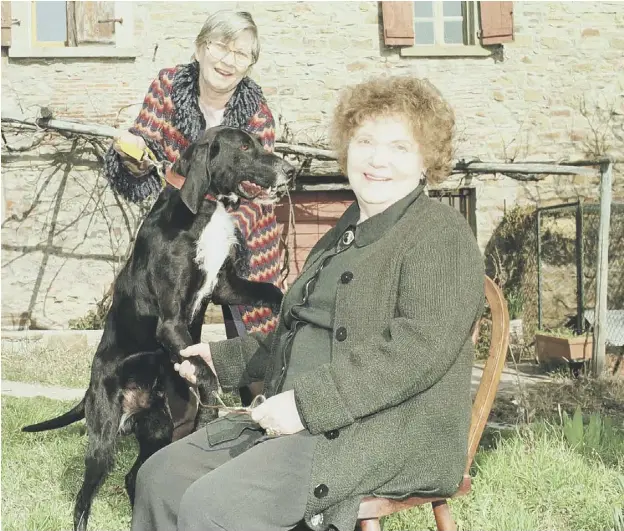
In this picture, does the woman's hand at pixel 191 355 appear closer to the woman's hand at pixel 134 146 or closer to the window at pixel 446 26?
the woman's hand at pixel 134 146

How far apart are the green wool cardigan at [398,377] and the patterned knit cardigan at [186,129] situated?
1.18 m

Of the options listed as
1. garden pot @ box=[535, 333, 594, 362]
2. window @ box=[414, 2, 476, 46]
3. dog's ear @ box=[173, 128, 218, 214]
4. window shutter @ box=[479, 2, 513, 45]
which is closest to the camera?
dog's ear @ box=[173, 128, 218, 214]

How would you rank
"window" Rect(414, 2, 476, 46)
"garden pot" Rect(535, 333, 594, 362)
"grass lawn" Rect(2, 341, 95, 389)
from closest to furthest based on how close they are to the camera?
"grass lawn" Rect(2, 341, 95, 389), "garden pot" Rect(535, 333, 594, 362), "window" Rect(414, 2, 476, 46)

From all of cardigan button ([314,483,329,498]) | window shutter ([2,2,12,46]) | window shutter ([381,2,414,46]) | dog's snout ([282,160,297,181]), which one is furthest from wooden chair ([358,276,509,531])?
window shutter ([2,2,12,46])

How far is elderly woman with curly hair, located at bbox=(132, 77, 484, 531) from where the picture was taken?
5.72 feet

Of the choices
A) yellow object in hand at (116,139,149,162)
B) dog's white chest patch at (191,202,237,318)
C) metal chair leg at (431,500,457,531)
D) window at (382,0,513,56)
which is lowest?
metal chair leg at (431,500,457,531)

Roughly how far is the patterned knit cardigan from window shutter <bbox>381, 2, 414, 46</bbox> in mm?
6073

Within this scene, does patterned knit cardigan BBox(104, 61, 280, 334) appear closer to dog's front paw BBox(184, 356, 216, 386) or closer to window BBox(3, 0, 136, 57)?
dog's front paw BBox(184, 356, 216, 386)

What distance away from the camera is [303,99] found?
892 centimetres

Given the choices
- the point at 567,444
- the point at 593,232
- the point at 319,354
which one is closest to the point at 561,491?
the point at 567,444

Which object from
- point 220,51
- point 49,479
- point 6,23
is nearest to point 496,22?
point 6,23

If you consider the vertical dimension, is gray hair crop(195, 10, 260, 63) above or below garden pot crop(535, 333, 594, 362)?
above

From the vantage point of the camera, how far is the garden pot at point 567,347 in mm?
7168

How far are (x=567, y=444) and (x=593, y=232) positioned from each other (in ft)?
18.8
